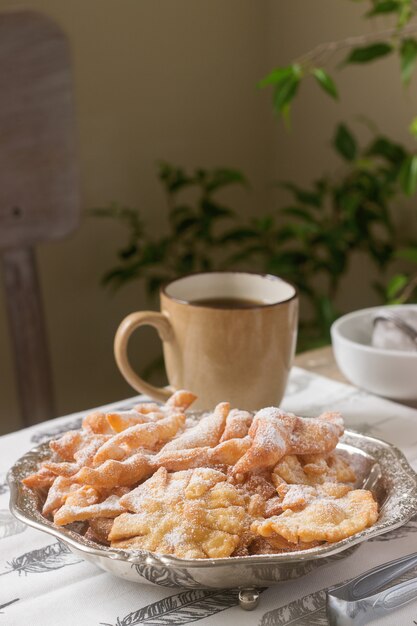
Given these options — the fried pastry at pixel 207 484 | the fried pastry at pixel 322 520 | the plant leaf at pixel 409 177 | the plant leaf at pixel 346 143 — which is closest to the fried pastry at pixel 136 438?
the fried pastry at pixel 207 484

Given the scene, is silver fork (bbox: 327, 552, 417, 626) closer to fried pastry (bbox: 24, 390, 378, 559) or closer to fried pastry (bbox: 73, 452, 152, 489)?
fried pastry (bbox: 24, 390, 378, 559)

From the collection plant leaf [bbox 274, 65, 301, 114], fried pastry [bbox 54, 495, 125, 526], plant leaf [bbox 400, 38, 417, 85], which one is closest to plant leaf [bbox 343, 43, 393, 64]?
plant leaf [bbox 400, 38, 417, 85]

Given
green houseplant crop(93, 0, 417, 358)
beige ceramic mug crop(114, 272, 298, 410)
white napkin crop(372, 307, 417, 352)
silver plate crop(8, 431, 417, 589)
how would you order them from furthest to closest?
green houseplant crop(93, 0, 417, 358)
white napkin crop(372, 307, 417, 352)
beige ceramic mug crop(114, 272, 298, 410)
silver plate crop(8, 431, 417, 589)

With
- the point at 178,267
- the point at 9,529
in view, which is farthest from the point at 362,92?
the point at 9,529

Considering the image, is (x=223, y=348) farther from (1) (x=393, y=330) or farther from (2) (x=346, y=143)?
(2) (x=346, y=143)

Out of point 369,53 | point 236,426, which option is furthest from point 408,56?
point 236,426

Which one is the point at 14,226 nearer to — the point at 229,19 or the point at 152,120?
the point at 152,120
